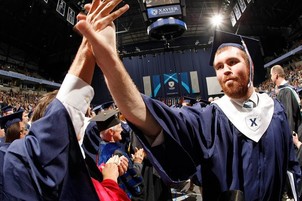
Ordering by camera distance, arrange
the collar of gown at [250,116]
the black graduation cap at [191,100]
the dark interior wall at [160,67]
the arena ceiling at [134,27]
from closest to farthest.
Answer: the collar of gown at [250,116], the black graduation cap at [191,100], the arena ceiling at [134,27], the dark interior wall at [160,67]

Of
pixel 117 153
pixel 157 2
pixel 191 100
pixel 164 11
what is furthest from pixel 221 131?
pixel 157 2

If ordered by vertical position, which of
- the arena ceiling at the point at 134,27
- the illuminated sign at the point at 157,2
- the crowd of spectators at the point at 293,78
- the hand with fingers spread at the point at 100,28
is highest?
the arena ceiling at the point at 134,27

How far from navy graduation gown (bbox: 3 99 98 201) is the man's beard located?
90 centimetres

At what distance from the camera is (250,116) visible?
1364 mm

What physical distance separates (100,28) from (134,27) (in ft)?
64.2

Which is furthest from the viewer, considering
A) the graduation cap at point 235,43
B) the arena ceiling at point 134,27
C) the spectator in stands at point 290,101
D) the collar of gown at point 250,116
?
the arena ceiling at point 134,27

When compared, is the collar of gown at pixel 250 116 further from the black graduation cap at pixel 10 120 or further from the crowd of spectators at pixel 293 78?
the crowd of spectators at pixel 293 78

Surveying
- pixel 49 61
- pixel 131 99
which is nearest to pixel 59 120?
pixel 131 99

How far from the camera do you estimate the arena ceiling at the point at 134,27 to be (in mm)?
15219

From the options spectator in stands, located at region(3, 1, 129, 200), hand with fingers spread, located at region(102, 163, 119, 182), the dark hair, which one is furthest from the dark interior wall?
spectator in stands, located at region(3, 1, 129, 200)

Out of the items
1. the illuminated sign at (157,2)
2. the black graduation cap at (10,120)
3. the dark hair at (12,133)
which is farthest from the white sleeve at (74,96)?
the illuminated sign at (157,2)

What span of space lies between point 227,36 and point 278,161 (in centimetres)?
81

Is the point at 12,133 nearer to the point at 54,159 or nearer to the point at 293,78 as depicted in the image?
the point at 54,159

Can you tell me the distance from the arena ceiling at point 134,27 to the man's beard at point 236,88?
11.7 m
